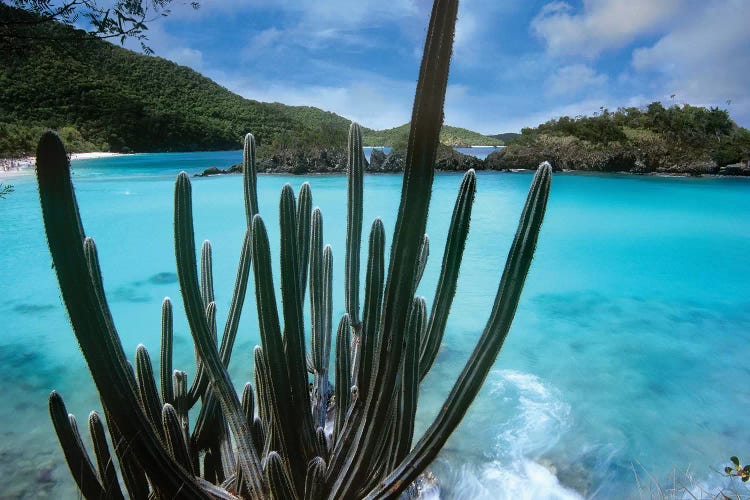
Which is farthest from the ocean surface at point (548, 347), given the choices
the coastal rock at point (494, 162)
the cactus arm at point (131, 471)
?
the coastal rock at point (494, 162)

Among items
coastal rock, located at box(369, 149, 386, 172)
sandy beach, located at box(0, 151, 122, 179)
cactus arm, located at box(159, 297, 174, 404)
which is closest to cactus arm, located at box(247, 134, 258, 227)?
cactus arm, located at box(159, 297, 174, 404)

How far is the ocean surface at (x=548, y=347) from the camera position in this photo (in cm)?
343

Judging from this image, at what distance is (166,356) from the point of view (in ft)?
6.34

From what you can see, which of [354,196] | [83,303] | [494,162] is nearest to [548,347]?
[354,196]

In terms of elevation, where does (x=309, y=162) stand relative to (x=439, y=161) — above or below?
below

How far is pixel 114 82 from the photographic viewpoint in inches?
1512

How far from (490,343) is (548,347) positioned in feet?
16.6

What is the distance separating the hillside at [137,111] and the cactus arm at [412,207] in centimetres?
1414

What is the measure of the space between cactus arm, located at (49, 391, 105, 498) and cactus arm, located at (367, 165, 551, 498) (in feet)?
2.74

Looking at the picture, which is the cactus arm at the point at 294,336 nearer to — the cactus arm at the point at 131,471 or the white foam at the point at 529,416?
the cactus arm at the point at 131,471

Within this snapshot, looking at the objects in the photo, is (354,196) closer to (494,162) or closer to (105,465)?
(105,465)

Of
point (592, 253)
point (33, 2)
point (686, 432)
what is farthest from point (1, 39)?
point (592, 253)

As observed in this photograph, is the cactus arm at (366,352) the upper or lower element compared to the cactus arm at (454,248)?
lower

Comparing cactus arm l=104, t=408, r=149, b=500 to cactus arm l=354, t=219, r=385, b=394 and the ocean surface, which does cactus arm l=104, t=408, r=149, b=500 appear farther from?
the ocean surface
